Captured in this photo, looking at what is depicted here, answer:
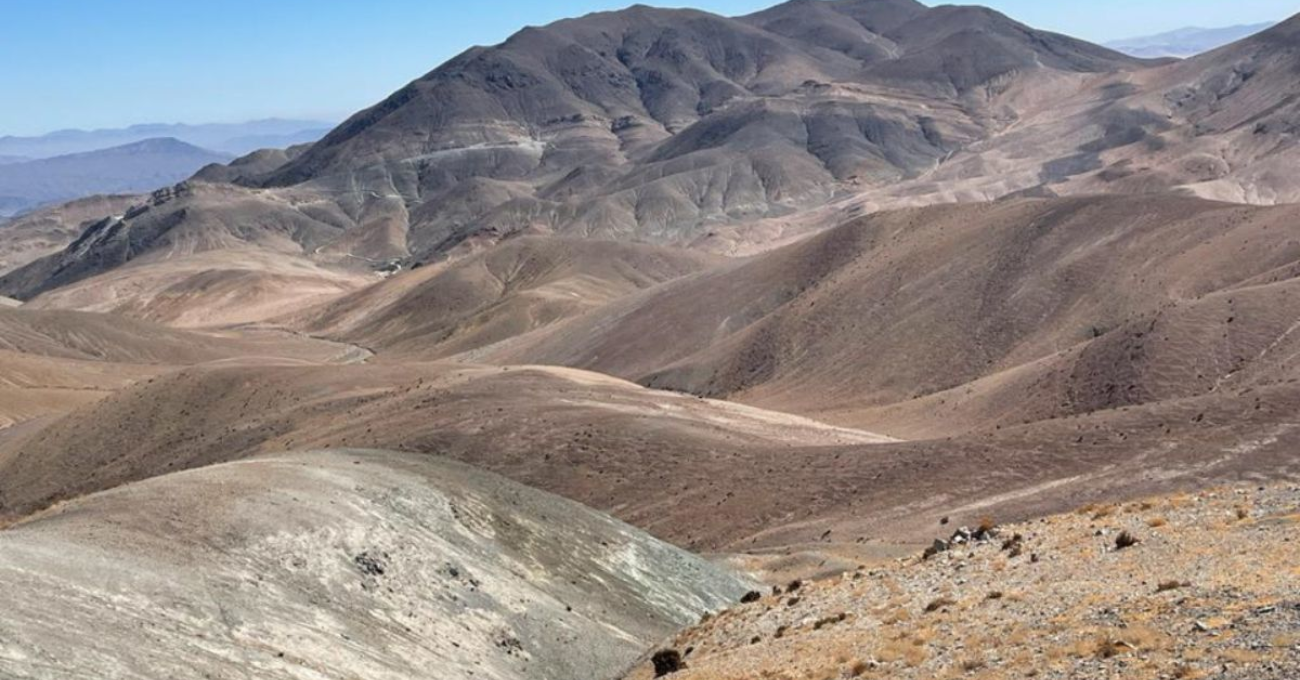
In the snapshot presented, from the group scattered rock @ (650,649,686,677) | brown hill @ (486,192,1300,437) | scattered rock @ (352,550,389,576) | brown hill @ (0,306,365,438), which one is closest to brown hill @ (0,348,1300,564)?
brown hill @ (486,192,1300,437)

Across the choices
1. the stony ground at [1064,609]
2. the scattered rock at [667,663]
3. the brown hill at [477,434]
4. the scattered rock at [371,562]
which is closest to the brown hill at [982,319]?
the brown hill at [477,434]

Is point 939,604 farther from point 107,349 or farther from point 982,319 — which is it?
point 107,349

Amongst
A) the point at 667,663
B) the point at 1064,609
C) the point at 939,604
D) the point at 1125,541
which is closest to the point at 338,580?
the point at 667,663

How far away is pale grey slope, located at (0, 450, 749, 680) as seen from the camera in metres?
20.8

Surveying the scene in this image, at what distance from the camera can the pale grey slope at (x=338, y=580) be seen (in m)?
20.8

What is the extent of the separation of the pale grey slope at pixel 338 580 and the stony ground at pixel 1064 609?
14.6 feet

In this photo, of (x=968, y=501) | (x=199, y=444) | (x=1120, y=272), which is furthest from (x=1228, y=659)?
(x=1120, y=272)

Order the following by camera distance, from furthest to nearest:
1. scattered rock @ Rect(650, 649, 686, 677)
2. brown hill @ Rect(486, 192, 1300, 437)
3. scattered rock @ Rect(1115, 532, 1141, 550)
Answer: brown hill @ Rect(486, 192, 1300, 437) → scattered rock @ Rect(650, 649, 686, 677) → scattered rock @ Rect(1115, 532, 1141, 550)

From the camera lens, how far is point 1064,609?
1838 centimetres

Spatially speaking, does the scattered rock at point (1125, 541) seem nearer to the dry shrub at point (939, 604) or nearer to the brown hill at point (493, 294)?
the dry shrub at point (939, 604)

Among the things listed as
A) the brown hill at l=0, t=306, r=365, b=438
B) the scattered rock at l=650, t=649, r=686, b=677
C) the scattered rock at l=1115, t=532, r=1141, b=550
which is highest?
the scattered rock at l=1115, t=532, r=1141, b=550

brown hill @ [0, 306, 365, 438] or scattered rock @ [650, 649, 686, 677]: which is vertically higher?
scattered rock @ [650, 649, 686, 677]

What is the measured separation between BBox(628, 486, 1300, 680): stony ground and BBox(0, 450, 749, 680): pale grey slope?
176 inches

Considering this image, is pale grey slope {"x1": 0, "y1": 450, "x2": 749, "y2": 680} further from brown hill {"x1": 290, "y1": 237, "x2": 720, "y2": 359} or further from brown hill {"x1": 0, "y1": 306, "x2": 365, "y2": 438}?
brown hill {"x1": 290, "y1": 237, "x2": 720, "y2": 359}
